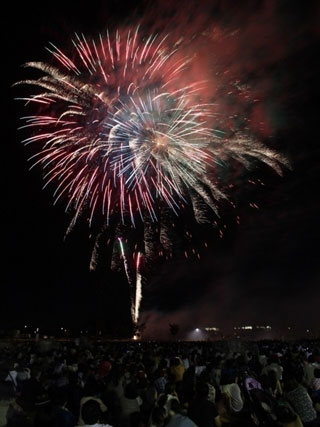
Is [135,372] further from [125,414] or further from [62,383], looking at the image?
[125,414]

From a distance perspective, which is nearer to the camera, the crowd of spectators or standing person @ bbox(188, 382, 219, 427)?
the crowd of spectators

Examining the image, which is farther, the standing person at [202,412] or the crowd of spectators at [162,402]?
the standing person at [202,412]

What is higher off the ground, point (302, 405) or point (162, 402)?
point (162, 402)

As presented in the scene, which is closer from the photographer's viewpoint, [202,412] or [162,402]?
[202,412]

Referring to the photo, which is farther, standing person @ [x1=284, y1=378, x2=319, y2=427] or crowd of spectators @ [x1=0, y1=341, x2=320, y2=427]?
standing person @ [x1=284, y1=378, x2=319, y2=427]

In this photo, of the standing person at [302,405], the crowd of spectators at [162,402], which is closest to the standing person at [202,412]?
the crowd of spectators at [162,402]

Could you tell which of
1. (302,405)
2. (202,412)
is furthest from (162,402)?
(302,405)

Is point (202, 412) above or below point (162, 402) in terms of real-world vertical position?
below

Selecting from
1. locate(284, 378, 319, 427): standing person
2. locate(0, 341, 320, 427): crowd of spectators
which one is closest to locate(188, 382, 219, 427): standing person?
locate(0, 341, 320, 427): crowd of spectators

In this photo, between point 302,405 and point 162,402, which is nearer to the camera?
point 302,405

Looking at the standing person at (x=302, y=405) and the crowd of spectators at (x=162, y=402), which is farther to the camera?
the standing person at (x=302, y=405)

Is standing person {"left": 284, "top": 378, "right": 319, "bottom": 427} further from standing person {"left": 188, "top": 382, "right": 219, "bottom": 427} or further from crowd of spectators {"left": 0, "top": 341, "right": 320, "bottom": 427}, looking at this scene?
standing person {"left": 188, "top": 382, "right": 219, "bottom": 427}

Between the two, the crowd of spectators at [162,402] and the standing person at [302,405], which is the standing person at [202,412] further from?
the standing person at [302,405]

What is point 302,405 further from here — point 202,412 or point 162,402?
point 162,402
